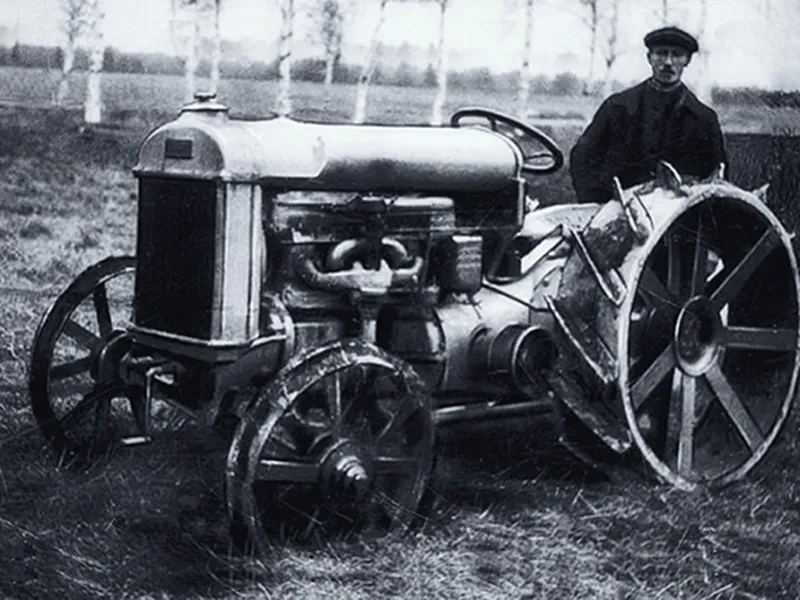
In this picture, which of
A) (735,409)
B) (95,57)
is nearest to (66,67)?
(95,57)

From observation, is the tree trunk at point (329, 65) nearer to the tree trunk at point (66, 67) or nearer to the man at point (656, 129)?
the tree trunk at point (66, 67)

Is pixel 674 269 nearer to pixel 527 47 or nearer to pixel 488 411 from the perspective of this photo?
pixel 488 411

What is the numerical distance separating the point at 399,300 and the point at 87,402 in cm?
83

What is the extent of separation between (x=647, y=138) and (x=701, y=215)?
0.24 m

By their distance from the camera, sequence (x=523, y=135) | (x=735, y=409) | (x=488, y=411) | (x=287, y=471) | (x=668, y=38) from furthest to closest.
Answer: (x=735, y=409), (x=523, y=135), (x=488, y=411), (x=668, y=38), (x=287, y=471)

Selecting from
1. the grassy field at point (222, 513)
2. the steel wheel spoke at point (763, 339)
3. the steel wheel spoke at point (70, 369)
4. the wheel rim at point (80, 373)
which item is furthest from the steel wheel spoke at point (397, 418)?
the steel wheel spoke at point (763, 339)

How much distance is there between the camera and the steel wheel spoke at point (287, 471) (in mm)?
3131

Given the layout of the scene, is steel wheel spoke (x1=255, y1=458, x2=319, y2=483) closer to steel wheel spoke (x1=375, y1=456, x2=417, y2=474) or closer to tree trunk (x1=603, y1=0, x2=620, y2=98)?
steel wheel spoke (x1=375, y1=456, x2=417, y2=474)

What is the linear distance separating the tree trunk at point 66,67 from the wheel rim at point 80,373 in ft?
1.92

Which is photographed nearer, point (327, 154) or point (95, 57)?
point (95, 57)

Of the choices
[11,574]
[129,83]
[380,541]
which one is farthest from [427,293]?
[11,574]

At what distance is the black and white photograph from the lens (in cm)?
321

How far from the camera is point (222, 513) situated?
340 centimetres

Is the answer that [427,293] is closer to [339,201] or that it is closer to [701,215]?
[339,201]
